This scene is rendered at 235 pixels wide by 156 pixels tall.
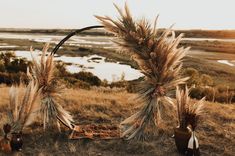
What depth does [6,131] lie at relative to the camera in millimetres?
6035

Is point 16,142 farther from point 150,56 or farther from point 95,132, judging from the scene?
point 150,56

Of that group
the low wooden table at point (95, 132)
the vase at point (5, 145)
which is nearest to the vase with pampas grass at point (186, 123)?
the low wooden table at point (95, 132)

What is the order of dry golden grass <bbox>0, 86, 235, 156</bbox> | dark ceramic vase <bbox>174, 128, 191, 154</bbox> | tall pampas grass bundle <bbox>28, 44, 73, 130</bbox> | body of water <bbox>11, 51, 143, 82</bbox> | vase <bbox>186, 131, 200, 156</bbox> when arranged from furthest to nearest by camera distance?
1. body of water <bbox>11, 51, 143, 82</bbox>
2. tall pampas grass bundle <bbox>28, 44, 73, 130</bbox>
3. dry golden grass <bbox>0, 86, 235, 156</bbox>
4. dark ceramic vase <bbox>174, 128, 191, 154</bbox>
5. vase <bbox>186, 131, 200, 156</bbox>

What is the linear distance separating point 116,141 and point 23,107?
1.65 metres

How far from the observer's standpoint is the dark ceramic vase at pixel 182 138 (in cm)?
600

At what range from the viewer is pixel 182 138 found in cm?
604

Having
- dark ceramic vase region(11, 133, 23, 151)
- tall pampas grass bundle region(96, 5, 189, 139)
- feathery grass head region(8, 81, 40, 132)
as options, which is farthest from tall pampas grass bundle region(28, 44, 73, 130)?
tall pampas grass bundle region(96, 5, 189, 139)

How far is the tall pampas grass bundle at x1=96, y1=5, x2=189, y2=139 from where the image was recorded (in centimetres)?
612

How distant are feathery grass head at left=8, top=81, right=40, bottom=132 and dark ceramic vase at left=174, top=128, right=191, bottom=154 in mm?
2361

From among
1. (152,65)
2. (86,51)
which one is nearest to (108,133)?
(152,65)

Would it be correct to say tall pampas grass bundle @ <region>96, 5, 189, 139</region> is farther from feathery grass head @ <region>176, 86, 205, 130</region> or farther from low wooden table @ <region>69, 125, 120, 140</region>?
low wooden table @ <region>69, 125, 120, 140</region>

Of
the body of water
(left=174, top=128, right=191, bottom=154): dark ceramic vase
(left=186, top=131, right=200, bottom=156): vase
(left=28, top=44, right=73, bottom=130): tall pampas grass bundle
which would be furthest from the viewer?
the body of water

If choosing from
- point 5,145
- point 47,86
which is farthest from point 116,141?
point 5,145

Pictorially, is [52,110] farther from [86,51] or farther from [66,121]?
[86,51]
